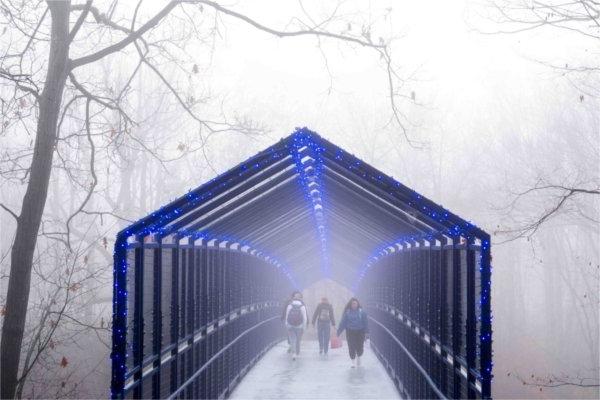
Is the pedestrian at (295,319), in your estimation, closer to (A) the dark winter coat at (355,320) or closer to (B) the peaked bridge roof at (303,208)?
(B) the peaked bridge roof at (303,208)

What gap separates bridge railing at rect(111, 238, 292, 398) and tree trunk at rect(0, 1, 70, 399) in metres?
Answer: 1.56

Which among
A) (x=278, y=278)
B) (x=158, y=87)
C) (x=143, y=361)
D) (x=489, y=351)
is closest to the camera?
(x=489, y=351)

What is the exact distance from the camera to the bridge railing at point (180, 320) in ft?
27.3

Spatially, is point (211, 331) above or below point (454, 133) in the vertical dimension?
below

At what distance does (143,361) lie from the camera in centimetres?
866

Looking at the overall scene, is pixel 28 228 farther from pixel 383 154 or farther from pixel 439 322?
pixel 383 154

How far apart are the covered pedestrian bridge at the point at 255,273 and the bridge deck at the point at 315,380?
301 mm

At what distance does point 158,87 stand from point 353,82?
20214 mm

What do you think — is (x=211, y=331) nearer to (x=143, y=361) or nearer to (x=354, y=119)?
(x=143, y=361)

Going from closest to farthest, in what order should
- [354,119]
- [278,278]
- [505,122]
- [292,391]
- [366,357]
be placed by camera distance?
1. [292,391]
2. [366,357]
3. [278,278]
4. [505,122]
5. [354,119]

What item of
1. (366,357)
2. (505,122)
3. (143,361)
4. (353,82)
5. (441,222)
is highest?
(353,82)

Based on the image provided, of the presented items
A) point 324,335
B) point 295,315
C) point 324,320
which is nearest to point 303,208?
point 295,315

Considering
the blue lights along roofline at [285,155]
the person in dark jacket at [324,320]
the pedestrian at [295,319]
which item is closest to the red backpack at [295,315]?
the pedestrian at [295,319]

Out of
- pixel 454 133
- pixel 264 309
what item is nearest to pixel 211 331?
pixel 264 309
